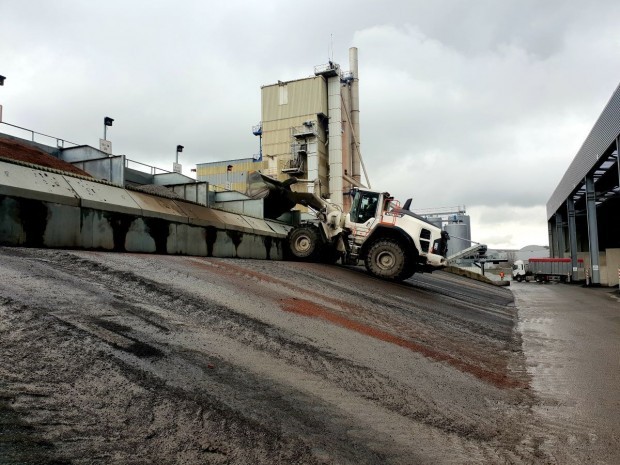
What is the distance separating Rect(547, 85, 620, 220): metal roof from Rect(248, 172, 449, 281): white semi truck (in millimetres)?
13195

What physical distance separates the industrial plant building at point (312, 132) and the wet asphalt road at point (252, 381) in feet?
91.4

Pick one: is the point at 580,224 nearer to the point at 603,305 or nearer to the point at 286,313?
the point at 603,305

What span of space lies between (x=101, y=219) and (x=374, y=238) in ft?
25.6

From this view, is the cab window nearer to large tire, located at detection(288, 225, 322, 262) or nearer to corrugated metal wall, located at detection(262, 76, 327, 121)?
large tire, located at detection(288, 225, 322, 262)

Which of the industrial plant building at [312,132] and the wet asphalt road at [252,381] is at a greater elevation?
the industrial plant building at [312,132]

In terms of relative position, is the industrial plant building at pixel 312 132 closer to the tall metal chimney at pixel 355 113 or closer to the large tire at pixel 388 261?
the tall metal chimney at pixel 355 113

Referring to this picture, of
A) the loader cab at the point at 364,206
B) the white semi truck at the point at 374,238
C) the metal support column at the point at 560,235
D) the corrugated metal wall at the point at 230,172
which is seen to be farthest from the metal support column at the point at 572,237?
the corrugated metal wall at the point at 230,172

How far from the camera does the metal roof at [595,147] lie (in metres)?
19.8

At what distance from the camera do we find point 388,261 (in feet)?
42.0

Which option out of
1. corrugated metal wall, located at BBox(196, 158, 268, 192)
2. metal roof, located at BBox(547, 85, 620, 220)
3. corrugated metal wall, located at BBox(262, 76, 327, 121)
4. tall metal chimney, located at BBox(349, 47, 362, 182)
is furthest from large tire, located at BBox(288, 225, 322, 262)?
corrugated metal wall, located at BBox(196, 158, 268, 192)

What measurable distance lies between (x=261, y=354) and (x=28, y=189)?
6.56 m

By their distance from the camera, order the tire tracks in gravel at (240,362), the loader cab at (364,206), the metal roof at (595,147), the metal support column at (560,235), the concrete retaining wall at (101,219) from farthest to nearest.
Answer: the metal support column at (560,235) → the metal roof at (595,147) → the loader cab at (364,206) → the concrete retaining wall at (101,219) → the tire tracks in gravel at (240,362)

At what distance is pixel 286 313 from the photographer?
6.50m

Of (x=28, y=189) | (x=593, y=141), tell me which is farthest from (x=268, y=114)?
(x=28, y=189)
